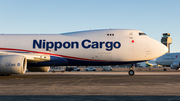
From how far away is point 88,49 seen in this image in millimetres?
22969

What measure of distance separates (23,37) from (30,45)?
1623 millimetres

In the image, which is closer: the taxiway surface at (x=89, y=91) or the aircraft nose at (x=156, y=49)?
the taxiway surface at (x=89, y=91)

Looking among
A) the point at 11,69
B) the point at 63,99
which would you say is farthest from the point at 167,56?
the point at 63,99

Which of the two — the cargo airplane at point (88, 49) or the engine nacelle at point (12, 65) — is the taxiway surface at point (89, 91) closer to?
the engine nacelle at point (12, 65)

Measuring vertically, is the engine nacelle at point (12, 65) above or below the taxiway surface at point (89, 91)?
above

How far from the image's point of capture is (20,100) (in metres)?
8.12

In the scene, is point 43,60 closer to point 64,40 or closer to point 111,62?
point 64,40

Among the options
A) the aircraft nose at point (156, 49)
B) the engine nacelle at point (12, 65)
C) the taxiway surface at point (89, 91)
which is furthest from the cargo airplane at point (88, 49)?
the taxiway surface at point (89, 91)

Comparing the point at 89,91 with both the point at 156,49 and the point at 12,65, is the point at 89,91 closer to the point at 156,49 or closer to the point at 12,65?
the point at 12,65

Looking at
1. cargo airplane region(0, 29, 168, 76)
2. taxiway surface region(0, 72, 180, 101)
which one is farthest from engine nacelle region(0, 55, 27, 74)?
taxiway surface region(0, 72, 180, 101)

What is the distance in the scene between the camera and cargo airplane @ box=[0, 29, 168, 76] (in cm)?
2281

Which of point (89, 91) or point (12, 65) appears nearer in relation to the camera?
point (89, 91)

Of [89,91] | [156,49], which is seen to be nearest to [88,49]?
[156,49]

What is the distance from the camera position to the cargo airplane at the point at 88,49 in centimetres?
2281
